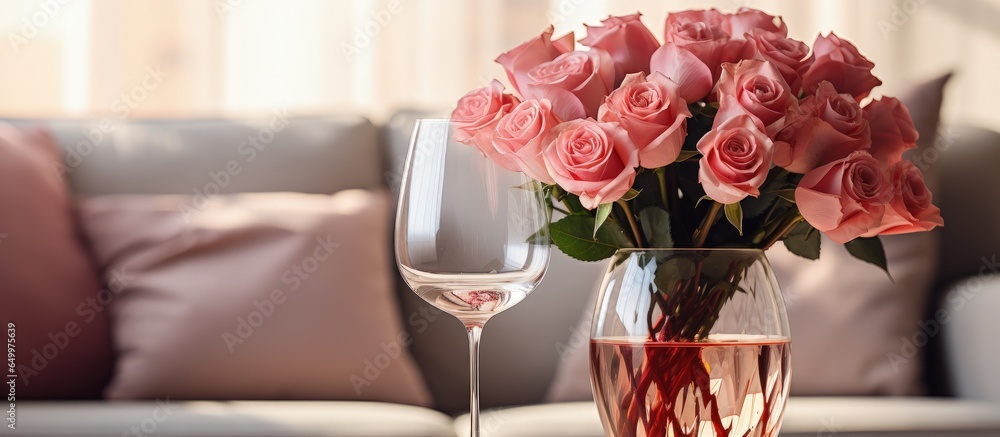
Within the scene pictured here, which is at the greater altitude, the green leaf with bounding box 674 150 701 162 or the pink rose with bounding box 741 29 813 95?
the pink rose with bounding box 741 29 813 95

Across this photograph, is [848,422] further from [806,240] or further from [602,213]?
[602,213]

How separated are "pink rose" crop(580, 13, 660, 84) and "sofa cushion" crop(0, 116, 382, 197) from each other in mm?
1211

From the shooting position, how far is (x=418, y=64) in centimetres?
257

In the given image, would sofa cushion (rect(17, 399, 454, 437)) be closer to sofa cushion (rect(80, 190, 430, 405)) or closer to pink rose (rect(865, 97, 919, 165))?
sofa cushion (rect(80, 190, 430, 405))

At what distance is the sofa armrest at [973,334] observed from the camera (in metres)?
1.54

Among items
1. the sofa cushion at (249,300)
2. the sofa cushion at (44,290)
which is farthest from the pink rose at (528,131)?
the sofa cushion at (44,290)

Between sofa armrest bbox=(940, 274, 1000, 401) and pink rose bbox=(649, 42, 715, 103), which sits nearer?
pink rose bbox=(649, 42, 715, 103)

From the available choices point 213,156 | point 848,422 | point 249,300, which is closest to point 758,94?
point 848,422

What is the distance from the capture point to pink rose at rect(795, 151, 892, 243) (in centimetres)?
58

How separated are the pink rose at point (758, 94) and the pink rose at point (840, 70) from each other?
6 centimetres

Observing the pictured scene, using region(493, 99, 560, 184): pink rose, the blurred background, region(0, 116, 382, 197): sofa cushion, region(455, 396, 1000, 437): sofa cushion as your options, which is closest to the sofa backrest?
region(0, 116, 382, 197): sofa cushion

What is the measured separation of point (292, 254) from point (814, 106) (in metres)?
1.13

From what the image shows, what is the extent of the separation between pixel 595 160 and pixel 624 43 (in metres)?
0.12

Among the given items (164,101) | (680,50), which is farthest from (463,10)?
(680,50)
